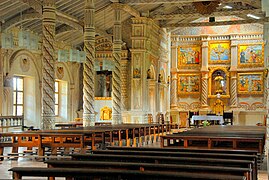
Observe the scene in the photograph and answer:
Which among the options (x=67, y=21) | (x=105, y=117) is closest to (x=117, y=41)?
(x=67, y=21)

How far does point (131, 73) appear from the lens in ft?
75.3

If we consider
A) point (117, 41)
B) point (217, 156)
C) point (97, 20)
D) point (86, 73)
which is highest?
point (97, 20)

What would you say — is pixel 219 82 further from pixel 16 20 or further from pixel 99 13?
pixel 16 20

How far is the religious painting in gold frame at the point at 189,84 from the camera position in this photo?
30391 millimetres

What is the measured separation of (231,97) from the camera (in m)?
29.3

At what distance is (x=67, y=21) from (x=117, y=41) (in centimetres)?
284

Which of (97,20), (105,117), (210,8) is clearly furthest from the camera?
(105,117)

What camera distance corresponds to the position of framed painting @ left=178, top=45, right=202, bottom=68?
99.5ft

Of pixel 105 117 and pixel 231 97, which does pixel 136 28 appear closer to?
pixel 105 117

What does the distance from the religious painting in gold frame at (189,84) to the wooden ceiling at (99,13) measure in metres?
4.78

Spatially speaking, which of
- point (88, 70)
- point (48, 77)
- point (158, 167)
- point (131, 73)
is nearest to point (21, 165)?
point (48, 77)

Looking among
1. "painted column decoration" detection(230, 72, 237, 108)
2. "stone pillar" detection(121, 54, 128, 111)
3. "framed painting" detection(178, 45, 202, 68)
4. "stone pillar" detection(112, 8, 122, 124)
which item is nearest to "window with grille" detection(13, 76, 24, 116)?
"stone pillar" detection(112, 8, 122, 124)

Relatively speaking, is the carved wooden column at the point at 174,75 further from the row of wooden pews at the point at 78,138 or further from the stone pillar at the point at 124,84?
the row of wooden pews at the point at 78,138

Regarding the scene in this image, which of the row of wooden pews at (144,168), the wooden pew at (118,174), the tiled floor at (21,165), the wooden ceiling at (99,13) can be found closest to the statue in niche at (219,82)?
the wooden ceiling at (99,13)
